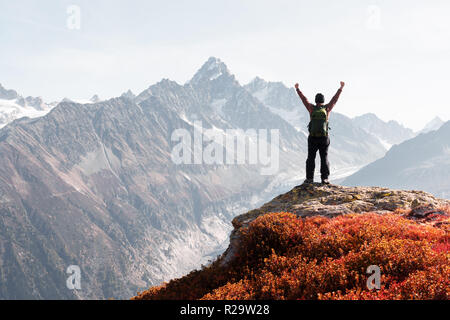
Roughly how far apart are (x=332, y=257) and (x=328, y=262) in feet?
3.37

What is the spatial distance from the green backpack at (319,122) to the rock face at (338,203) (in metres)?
2.89

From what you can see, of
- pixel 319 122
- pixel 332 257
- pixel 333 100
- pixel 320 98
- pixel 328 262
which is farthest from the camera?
pixel 333 100

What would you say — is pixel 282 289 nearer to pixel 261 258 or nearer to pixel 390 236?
pixel 261 258

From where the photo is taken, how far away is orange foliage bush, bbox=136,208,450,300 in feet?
23.3

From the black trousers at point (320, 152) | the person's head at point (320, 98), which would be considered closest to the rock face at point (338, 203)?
the black trousers at point (320, 152)

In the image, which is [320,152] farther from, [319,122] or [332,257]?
[332,257]

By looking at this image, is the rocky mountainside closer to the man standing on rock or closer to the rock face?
the rock face

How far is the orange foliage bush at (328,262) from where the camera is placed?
7105 mm

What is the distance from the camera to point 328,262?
329 inches

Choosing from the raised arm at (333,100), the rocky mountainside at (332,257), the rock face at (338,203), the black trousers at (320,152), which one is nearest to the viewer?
the rocky mountainside at (332,257)

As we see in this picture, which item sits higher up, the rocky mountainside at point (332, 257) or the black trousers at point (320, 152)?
the black trousers at point (320, 152)

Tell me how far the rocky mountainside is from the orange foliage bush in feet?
0.05

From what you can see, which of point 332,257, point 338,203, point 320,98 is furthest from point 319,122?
point 332,257

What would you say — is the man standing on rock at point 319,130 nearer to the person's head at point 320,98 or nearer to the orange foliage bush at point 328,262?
the person's head at point 320,98
